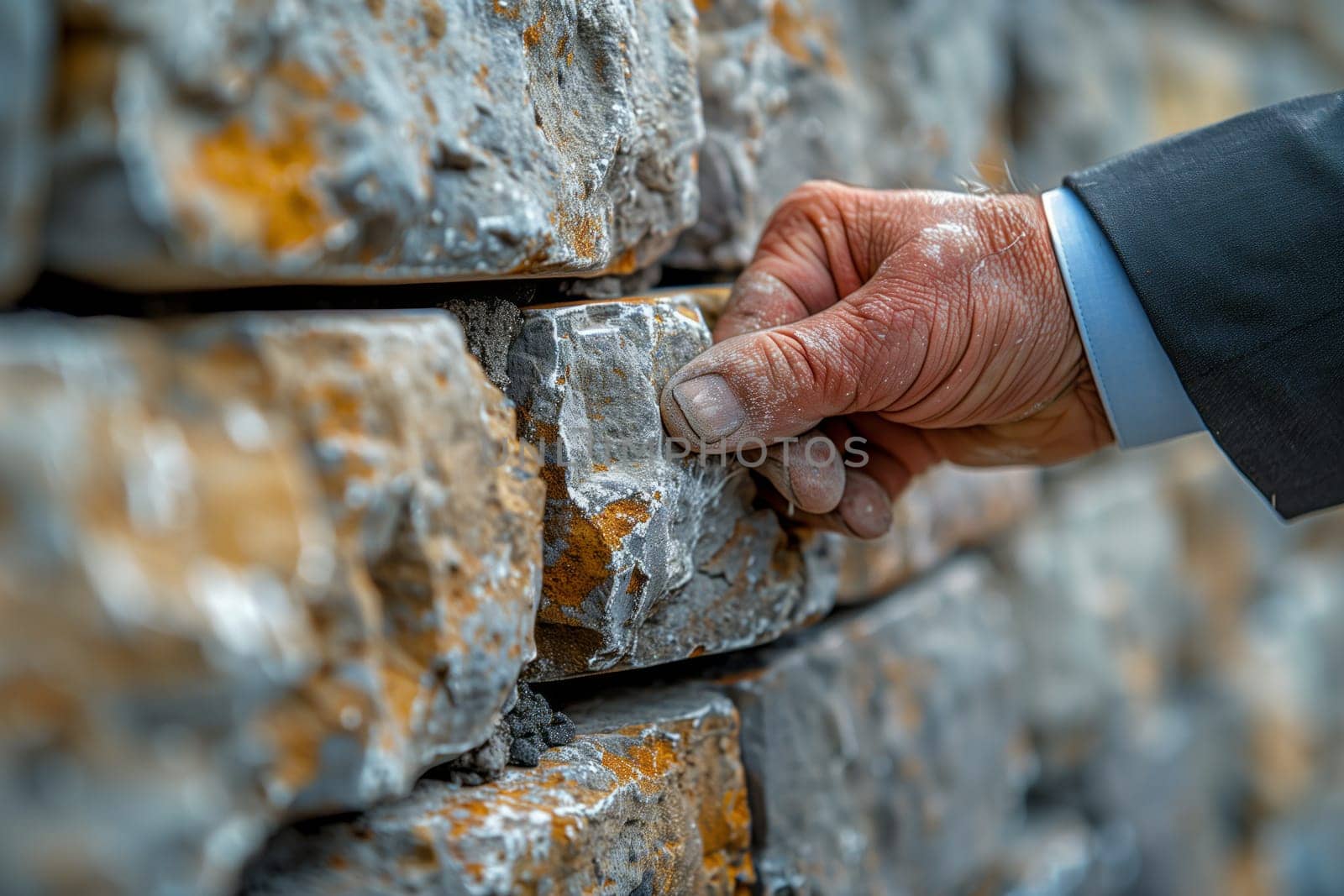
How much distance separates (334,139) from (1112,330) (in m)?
0.75

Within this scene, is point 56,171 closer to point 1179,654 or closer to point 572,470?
point 572,470

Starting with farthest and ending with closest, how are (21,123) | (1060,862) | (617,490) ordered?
(1060,862) → (617,490) → (21,123)

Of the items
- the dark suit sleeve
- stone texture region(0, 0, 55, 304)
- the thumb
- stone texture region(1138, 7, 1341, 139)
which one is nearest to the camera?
stone texture region(0, 0, 55, 304)

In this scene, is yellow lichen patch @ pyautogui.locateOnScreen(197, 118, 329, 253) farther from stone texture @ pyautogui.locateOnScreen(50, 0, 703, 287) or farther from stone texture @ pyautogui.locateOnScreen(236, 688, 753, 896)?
stone texture @ pyautogui.locateOnScreen(236, 688, 753, 896)

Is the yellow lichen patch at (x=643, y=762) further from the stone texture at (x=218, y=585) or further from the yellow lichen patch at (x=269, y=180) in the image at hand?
the yellow lichen patch at (x=269, y=180)

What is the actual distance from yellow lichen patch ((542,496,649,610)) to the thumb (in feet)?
0.33

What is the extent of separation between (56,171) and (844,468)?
0.70m

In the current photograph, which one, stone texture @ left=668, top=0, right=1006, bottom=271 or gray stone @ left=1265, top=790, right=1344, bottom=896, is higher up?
stone texture @ left=668, top=0, right=1006, bottom=271

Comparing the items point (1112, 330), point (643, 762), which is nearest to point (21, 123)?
point (643, 762)

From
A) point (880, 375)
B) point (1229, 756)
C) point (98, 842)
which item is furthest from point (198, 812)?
point (1229, 756)

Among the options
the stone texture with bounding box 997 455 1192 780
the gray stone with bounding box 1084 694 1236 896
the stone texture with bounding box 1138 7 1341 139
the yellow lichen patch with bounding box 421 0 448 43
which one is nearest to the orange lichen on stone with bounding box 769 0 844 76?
the yellow lichen patch with bounding box 421 0 448 43

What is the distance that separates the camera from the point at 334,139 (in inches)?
21.6

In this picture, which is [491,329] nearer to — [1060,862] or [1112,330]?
[1112,330]

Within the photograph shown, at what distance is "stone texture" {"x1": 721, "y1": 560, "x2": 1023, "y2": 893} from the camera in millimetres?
1061
